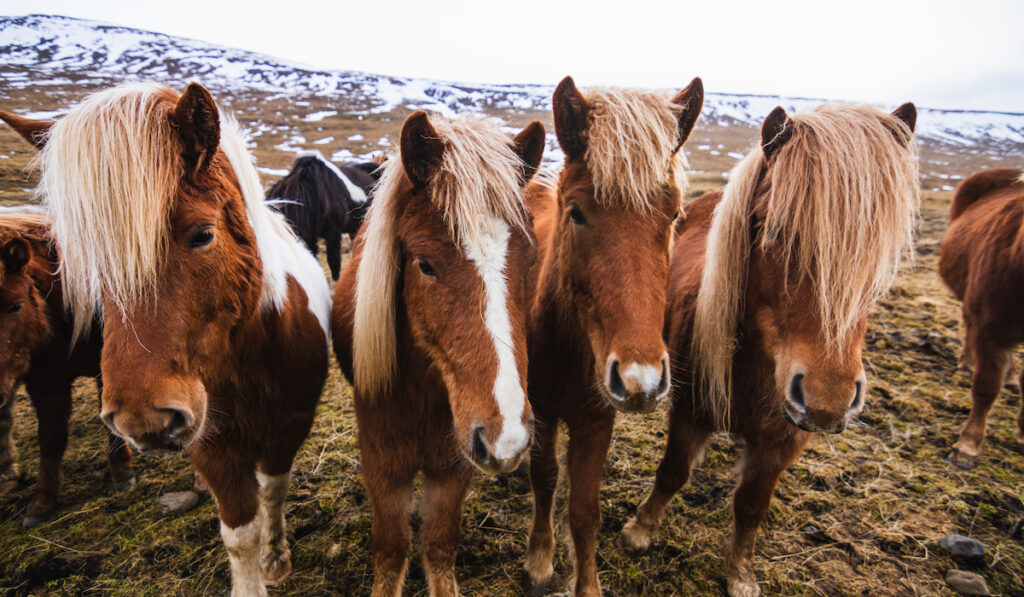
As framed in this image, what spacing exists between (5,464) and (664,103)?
5.35 metres

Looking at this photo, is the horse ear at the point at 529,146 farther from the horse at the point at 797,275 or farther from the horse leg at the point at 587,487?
the horse leg at the point at 587,487

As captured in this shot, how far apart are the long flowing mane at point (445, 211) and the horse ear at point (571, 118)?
28 centimetres

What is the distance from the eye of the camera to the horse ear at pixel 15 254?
2.62 meters

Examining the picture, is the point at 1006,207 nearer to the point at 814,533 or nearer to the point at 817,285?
the point at 814,533

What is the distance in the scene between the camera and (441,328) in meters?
1.56

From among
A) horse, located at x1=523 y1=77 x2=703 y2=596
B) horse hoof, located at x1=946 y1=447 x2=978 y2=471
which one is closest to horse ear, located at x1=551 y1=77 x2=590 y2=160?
horse, located at x1=523 y1=77 x2=703 y2=596

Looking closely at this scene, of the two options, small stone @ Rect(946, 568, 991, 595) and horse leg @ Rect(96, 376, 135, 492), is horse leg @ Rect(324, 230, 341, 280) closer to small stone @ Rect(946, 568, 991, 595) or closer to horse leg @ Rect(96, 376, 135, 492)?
horse leg @ Rect(96, 376, 135, 492)

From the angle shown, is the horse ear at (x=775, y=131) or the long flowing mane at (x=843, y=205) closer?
the long flowing mane at (x=843, y=205)

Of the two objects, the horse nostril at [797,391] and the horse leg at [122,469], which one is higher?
the horse nostril at [797,391]

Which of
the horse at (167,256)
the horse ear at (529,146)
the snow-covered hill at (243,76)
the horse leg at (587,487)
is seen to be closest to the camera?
the horse at (167,256)

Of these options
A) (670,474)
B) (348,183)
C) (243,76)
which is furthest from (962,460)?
(243,76)

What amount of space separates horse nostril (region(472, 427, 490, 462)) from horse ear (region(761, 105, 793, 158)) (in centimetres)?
179

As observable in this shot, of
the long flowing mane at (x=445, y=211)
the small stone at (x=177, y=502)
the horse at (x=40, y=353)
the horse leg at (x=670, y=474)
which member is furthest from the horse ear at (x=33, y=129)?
the horse leg at (x=670, y=474)

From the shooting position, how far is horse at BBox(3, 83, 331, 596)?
136cm
